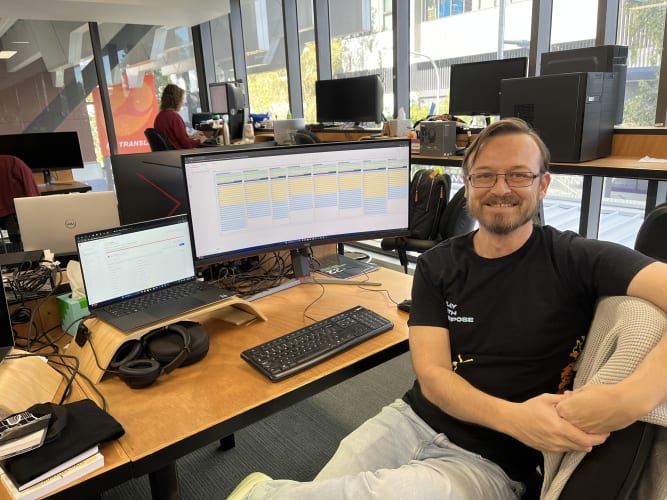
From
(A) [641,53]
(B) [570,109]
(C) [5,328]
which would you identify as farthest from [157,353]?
(A) [641,53]

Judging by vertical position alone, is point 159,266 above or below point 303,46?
below

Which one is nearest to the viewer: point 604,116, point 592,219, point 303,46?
point 604,116

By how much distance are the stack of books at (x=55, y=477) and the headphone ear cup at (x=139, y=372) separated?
0.25 m

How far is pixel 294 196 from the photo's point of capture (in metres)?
1.71

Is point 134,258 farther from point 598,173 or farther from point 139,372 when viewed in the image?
point 598,173

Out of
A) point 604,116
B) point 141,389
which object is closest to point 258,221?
point 141,389

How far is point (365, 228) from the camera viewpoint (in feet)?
6.01

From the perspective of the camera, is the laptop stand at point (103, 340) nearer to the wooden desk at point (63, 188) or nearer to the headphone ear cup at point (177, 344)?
the headphone ear cup at point (177, 344)

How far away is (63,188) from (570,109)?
4.41 m

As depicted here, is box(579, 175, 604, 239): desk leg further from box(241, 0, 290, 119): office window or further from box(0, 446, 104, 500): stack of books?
box(241, 0, 290, 119): office window

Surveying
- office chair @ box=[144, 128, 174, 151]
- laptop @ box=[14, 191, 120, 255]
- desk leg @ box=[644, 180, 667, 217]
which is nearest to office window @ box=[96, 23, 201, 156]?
office chair @ box=[144, 128, 174, 151]

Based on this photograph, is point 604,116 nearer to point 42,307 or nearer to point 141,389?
point 141,389

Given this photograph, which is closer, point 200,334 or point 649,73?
point 200,334

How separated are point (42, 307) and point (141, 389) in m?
0.63
